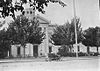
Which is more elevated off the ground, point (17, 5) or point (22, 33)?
point (22, 33)

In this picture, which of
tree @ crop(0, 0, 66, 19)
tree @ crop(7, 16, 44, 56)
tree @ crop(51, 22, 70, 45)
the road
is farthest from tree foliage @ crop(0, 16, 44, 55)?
tree @ crop(0, 0, 66, 19)

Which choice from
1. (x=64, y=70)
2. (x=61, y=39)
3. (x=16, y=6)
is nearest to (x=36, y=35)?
(x=61, y=39)

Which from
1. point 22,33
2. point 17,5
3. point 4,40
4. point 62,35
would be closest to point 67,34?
point 62,35

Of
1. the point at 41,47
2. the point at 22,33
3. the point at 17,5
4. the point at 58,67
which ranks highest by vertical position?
the point at 22,33

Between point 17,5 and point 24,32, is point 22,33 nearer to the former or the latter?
point 24,32

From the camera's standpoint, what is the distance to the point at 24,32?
30391 mm

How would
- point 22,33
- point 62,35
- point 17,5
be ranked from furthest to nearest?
point 62,35
point 22,33
point 17,5

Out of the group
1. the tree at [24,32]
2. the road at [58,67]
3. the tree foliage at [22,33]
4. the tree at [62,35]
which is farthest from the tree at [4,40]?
the road at [58,67]

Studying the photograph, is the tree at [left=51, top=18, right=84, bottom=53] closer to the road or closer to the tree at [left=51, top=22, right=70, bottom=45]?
the tree at [left=51, top=22, right=70, bottom=45]

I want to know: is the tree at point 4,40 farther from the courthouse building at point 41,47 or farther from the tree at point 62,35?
the tree at point 62,35

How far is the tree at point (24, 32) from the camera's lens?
2966cm

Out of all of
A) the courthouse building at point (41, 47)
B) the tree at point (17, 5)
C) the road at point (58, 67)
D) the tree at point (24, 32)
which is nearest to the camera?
the tree at point (17, 5)

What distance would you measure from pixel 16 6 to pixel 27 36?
28.2m

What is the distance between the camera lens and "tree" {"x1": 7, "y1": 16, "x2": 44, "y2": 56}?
97.3 feet
